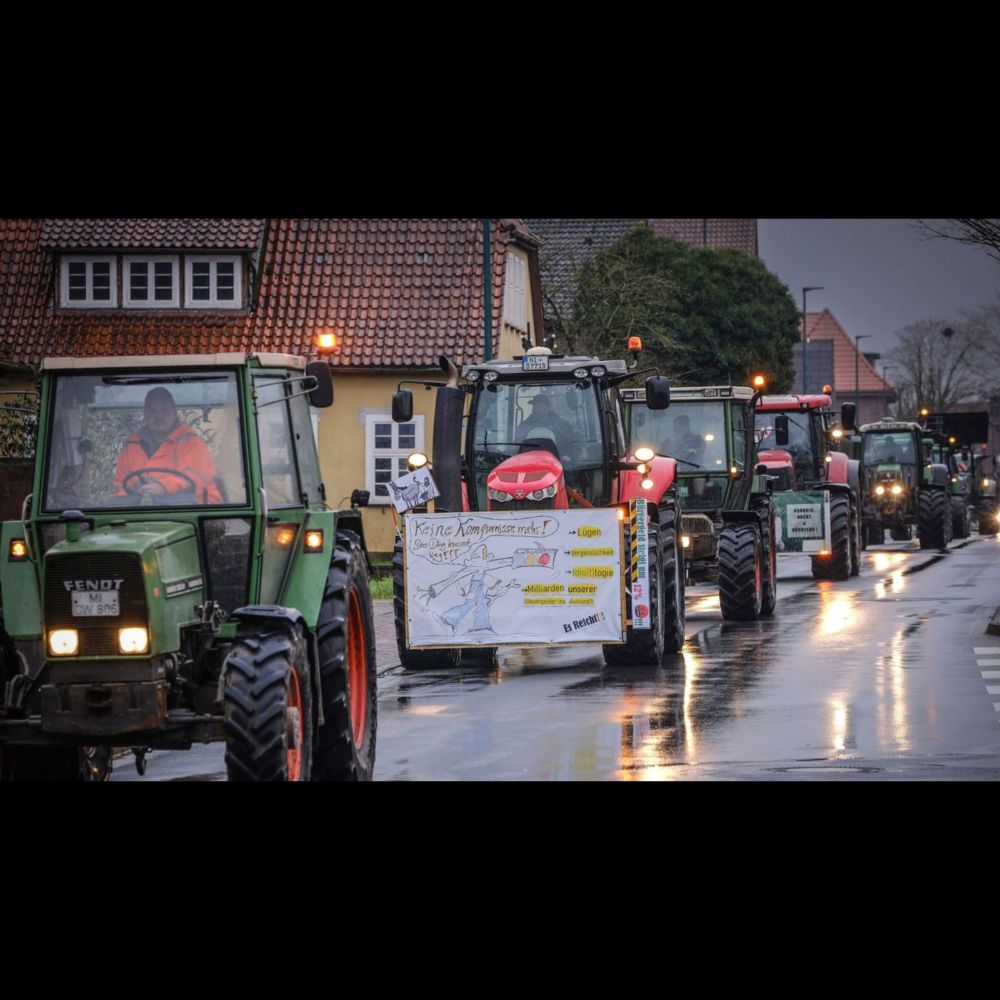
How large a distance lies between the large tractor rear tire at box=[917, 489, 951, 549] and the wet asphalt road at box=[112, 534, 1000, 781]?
16.9 meters

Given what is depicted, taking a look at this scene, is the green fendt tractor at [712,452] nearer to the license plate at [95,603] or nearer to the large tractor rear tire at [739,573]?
the large tractor rear tire at [739,573]

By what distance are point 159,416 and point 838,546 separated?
20100 millimetres

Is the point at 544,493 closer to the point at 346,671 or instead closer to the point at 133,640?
the point at 346,671

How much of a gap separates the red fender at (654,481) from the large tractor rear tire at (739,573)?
7.63ft

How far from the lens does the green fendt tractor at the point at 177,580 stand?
29.4ft

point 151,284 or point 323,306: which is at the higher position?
point 151,284

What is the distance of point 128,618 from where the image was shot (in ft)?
29.5

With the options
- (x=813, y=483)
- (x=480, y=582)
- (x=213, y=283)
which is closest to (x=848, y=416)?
(x=813, y=483)

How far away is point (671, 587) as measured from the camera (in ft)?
60.3

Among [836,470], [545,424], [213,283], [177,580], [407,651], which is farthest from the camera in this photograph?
[213,283]

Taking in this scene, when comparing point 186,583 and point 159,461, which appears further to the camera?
point 159,461

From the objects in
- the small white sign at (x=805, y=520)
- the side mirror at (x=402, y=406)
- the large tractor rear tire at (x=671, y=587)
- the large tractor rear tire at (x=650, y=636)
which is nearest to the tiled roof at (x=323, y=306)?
the small white sign at (x=805, y=520)
